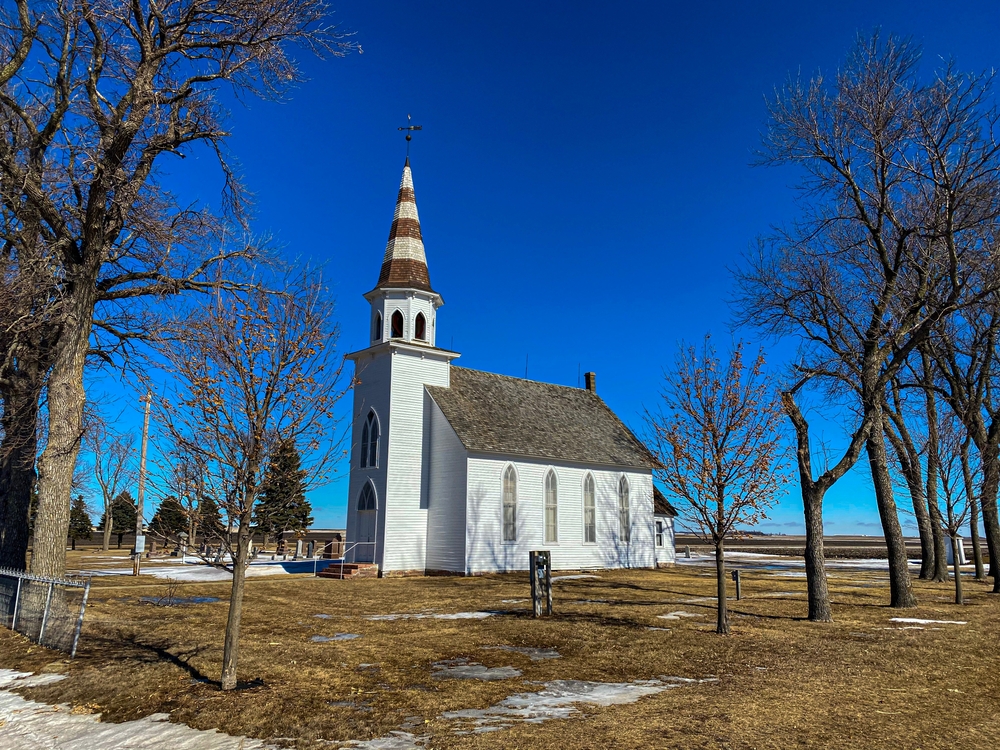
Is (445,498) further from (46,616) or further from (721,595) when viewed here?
(46,616)

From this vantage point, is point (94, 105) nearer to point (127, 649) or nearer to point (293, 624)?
point (127, 649)

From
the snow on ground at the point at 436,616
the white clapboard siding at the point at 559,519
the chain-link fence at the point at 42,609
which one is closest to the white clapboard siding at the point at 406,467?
the white clapboard siding at the point at 559,519

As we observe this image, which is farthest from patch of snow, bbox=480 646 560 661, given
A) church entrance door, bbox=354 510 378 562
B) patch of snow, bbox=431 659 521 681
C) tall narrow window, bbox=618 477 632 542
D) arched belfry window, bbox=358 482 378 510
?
tall narrow window, bbox=618 477 632 542

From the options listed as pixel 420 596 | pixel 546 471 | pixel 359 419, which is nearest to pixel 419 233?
pixel 359 419

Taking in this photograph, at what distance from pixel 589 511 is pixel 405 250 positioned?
49.7 feet

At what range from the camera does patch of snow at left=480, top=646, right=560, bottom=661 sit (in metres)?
11.4

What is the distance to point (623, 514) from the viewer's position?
3500cm

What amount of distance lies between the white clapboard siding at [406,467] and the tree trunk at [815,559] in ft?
54.9

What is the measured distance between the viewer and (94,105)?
520 inches

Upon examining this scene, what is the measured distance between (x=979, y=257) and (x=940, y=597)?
411 inches

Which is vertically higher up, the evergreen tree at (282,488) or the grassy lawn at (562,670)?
the evergreen tree at (282,488)

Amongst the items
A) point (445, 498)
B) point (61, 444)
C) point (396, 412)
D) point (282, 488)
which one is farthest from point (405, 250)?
point (282, 488)

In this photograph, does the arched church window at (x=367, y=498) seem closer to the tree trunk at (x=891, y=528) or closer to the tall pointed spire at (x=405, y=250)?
the tall pointed spire at (x=405, y=250)

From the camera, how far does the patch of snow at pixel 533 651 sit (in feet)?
37.3
